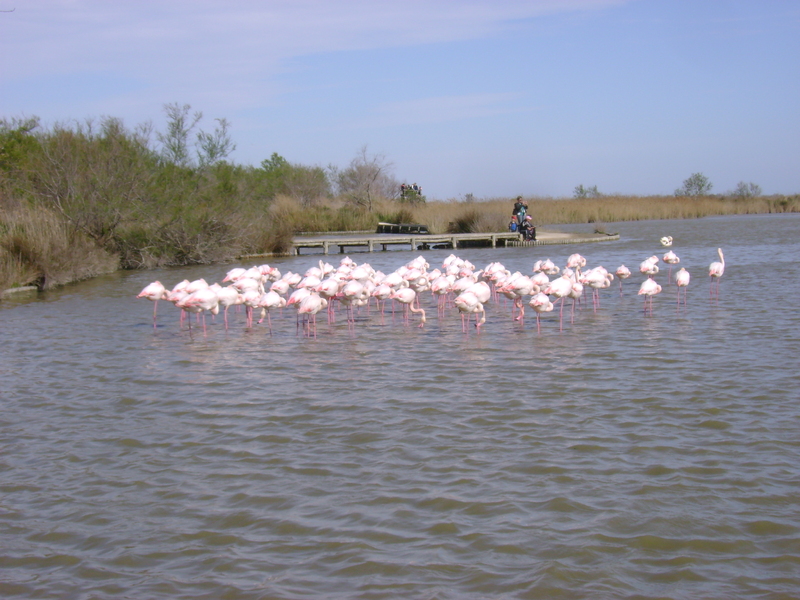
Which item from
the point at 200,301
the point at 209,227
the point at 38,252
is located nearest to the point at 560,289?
the point at 200,301

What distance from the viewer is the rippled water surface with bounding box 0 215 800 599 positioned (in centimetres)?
422

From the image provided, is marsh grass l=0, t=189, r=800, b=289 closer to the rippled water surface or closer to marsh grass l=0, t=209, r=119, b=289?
marsh grass l=0, t=209, r=119, b=289

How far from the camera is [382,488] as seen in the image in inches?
209

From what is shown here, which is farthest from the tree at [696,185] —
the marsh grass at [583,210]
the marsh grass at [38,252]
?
the marsh grass at [38,252]

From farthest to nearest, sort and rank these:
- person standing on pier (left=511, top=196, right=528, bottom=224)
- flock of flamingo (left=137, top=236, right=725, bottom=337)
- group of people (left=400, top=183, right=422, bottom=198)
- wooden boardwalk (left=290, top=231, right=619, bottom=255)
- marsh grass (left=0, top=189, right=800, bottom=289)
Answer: group of people (left=400, top=183, right=422, bottom=198) < person standing on pier (left=511, top=196, right=528, bottom=224) < wooden boardwalk (left=290, top=231, right=619, bottom=255) < marsh grass (left=0, top=189, right=800, bottom=289) < flock of flamingo (left=137, top=236, right=725, bottom=337)

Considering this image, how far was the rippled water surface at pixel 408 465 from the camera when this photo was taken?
166 inches

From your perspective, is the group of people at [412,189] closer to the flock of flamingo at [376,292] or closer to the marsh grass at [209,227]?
the marsh grass at [209,227]

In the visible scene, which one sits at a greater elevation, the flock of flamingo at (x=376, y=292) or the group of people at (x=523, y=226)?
the group of people at (x=523, y=226)

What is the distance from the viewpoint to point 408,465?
18.7 ft

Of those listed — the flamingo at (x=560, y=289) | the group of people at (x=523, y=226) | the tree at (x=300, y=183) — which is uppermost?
the tree at (x=300, y=183)

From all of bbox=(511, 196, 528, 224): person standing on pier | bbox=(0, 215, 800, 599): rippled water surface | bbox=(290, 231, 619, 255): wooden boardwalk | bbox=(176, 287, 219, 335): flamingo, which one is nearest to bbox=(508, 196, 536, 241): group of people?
bbox=(511, 196, 528, 224): person standing on pier

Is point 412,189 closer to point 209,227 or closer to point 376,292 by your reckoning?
point 209,227

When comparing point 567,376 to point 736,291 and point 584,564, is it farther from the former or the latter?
point 736,291

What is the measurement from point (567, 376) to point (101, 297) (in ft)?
37.8
